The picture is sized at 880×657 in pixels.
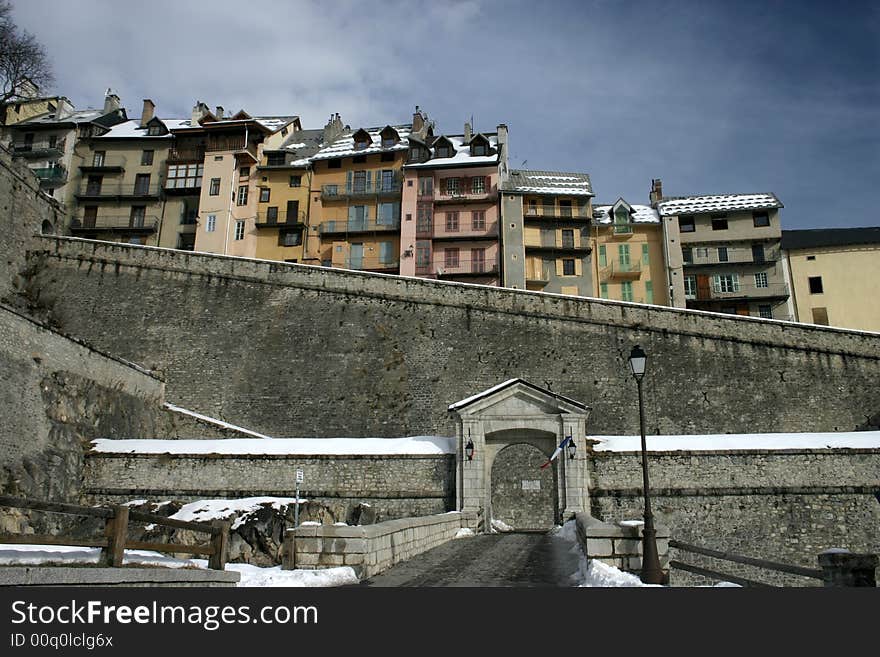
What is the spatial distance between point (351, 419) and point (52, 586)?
2311cm

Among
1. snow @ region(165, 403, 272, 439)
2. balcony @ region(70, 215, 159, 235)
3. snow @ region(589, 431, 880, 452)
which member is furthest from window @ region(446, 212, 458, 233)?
snow @ region(589, 431, 880, 452)

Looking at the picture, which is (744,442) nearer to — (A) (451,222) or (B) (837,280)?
(A) (451,222)

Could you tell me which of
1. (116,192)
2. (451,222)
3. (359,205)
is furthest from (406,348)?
(116,192)

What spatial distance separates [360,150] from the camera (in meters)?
45.5

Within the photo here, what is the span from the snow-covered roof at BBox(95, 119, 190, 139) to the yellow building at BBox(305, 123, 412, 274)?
11.8 metres

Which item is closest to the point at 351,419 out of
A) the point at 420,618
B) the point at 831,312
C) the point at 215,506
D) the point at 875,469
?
the point at 215,506

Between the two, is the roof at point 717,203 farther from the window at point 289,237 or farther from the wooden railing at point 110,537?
the wooden railing at point 110,537

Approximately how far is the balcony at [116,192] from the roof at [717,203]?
33331 millimetres

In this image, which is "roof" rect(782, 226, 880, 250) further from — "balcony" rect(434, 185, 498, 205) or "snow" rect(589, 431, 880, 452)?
"snow" rect(589, 431, 880, 452)

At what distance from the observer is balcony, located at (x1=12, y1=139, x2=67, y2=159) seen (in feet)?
154

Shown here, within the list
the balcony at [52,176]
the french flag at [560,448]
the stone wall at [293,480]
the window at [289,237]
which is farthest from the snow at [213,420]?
the balcony at [52,176]

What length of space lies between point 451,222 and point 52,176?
26003 millimetres

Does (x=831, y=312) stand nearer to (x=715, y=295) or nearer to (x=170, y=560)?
(x=715, y=295)

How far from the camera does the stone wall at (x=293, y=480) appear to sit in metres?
23.0
